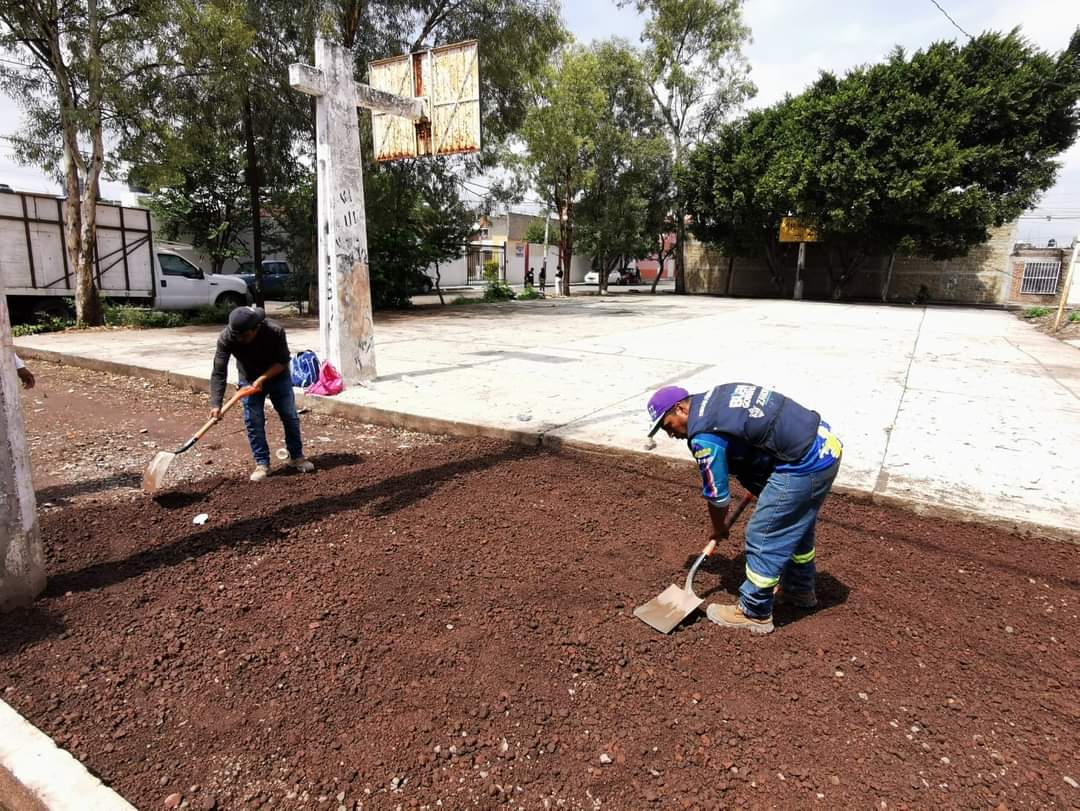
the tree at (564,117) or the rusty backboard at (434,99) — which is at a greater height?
the tree at (564,117)

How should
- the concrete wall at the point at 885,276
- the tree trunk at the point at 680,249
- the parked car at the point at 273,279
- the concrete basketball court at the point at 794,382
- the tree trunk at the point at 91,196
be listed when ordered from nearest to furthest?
the concrete basketball court at the point at 794,382 → the tree trunk at the point at 91,196 → the parked car at the point at 273,279 → the concrete wall at the point at 885,276 → the tree trunk at the point at 680,249

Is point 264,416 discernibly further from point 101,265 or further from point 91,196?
point 101,265

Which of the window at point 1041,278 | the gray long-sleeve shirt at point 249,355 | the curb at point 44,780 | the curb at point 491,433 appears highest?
the window at point 1041,278

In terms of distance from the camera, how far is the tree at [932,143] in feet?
66.8

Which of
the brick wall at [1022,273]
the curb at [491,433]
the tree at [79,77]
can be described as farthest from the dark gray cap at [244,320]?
the brick wall at [1022,273]

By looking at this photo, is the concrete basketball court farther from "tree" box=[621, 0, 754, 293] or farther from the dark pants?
"tree" box=[621, 0, 754, 293]

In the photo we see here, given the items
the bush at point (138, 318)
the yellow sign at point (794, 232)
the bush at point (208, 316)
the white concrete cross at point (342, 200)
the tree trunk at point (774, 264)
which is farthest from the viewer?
the tree trunk at point (774, 264)

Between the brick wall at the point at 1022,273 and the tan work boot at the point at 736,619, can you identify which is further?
the brick wall at the point at 1022,273

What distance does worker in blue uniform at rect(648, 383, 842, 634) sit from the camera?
2383 millimetres

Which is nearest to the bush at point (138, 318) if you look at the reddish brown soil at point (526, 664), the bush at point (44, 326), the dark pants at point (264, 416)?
the bush at point (44, 326)

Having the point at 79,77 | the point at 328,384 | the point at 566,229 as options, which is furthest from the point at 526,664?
the point at 566,229

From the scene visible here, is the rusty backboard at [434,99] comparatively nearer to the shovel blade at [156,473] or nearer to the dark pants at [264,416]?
the dark pants at [264,416]

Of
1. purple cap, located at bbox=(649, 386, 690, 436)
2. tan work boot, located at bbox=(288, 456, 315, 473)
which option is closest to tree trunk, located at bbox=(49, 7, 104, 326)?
tan work boot, located at bbox=(288, 456, 315, 473)

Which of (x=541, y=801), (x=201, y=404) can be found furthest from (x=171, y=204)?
(x=541, y=801)
